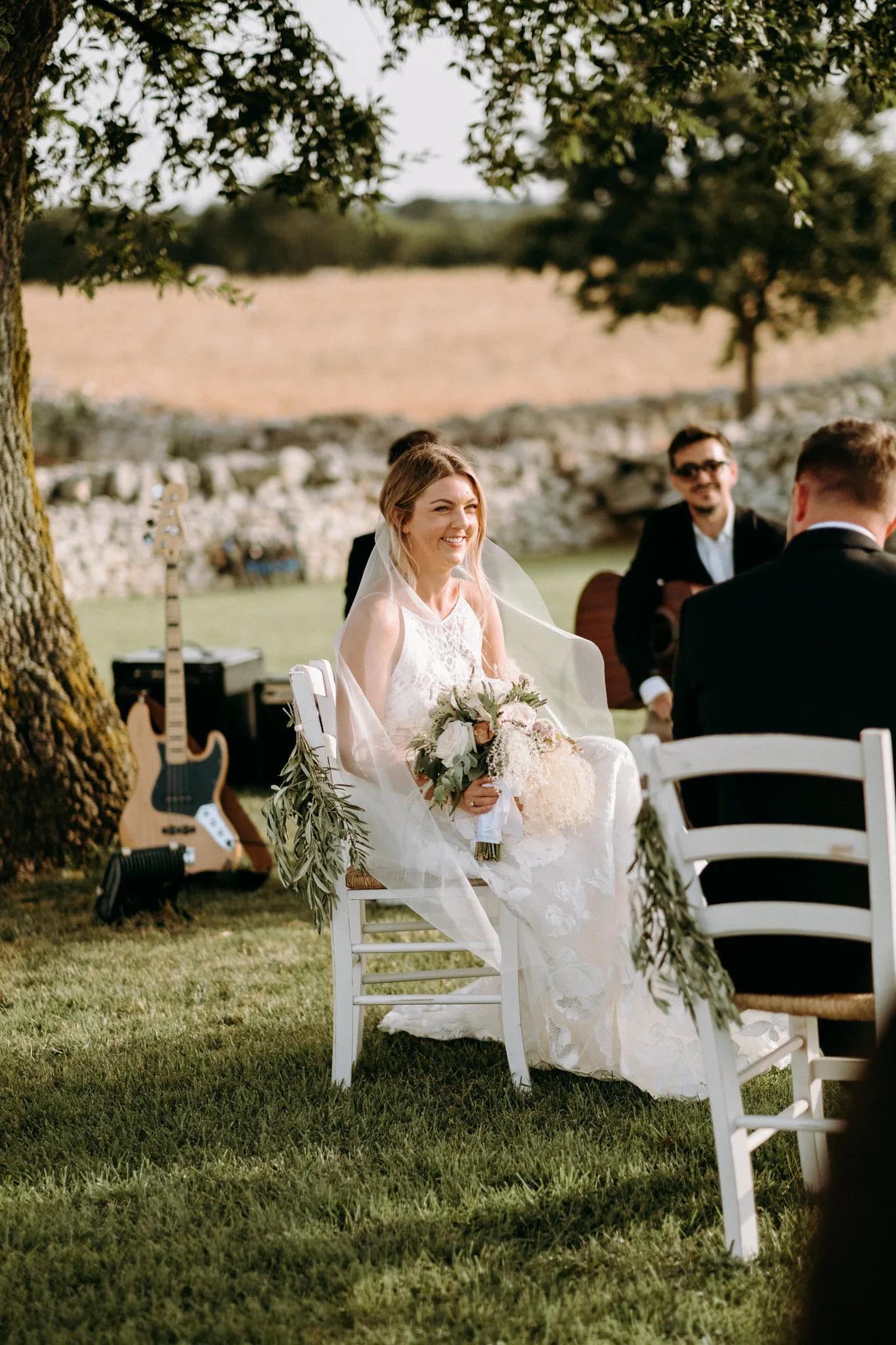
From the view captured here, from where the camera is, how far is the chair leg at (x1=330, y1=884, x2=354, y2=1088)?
4.23 metres

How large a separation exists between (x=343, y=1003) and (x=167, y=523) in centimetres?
341

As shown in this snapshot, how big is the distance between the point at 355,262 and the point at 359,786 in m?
60.7

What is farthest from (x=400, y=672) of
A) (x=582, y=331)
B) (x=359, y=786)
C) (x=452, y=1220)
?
(x=582, y=331)

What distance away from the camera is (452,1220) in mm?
3359

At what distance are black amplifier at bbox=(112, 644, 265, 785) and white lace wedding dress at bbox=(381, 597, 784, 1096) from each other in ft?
13.5

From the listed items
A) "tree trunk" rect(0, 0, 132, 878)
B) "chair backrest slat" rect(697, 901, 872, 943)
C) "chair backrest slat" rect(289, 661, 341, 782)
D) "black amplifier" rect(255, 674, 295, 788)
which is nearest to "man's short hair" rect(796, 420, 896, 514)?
"chair backrest slat" rect(697, 901, 872, 943)

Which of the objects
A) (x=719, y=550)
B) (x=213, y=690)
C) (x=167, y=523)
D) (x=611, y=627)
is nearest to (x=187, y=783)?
(x=167, y=523)

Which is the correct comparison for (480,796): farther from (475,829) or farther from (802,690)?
(802,690)

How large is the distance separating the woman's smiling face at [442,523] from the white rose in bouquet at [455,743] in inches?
32.2

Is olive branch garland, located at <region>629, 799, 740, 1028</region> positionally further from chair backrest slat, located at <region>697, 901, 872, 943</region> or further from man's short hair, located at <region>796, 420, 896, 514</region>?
man's short hair, located at <region>796, 420, 896, 514</region>

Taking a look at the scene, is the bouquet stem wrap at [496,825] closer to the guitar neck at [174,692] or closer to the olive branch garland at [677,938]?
the olive branch garland at [677,938]

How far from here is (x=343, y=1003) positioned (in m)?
4.25

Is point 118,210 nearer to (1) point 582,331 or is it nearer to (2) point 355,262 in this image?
(1) point 582,331

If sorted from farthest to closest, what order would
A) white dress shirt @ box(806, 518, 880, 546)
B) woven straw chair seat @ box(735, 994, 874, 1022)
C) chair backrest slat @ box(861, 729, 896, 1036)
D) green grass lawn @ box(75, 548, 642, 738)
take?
green grass lawn @ box(75, 548, 642, 738), white dress shirt @ box(806, 518, 880, 546), woven straw chair seat @ box(735, 994, 874, 1022), chair backrest slat @ box(861, 729, 896, 1036)
